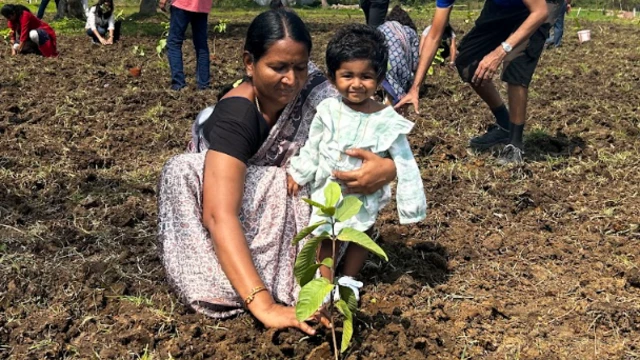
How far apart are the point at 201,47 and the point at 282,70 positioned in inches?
166

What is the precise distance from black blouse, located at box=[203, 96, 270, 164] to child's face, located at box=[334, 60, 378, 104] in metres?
0.31

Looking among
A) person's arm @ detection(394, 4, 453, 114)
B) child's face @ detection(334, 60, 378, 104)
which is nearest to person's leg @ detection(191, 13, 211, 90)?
person's arm @ detection(394, 4, 453, 114)

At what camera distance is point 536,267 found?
2.98 meters

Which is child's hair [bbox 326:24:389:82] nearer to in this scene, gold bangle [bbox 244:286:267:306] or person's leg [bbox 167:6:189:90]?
gold bangle [bbox 244:286:267:306]

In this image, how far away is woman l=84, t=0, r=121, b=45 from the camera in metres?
9.78

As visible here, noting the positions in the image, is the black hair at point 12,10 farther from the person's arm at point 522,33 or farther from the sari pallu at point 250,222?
the sari pallu at point 250,222

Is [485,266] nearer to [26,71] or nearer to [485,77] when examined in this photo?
[485,77]

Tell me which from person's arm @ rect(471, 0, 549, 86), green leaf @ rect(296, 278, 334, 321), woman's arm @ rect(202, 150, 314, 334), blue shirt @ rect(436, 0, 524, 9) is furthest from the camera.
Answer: blue shirt @ rect(436, 0, 524, 9)

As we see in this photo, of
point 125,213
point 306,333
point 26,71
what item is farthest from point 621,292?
point 26,71

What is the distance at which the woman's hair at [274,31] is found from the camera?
2396mm

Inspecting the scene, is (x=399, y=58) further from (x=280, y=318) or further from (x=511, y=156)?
(x=280, y=318)

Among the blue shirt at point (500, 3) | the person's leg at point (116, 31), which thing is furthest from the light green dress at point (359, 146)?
the person's leg at point (116, 31)

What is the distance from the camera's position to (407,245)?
3178 mm

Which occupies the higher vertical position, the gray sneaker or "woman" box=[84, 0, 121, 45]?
the gray sneaker
